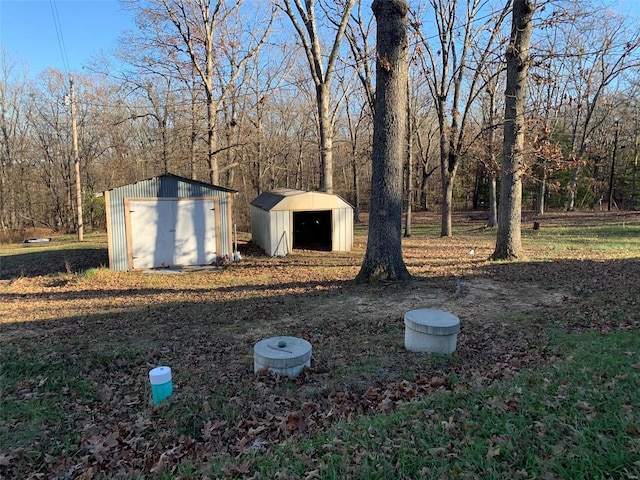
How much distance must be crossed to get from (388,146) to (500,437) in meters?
6.92

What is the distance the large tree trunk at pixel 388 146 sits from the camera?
8.46 metres

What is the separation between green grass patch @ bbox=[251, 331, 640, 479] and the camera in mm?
2350

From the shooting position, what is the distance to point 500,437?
8.75ft

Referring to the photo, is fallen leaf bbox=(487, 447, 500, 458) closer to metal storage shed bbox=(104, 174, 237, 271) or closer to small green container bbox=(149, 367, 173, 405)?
small green container bbox=(149, 367, 173, 405)

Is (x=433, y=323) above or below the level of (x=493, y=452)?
above

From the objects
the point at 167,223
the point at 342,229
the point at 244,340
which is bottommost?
the point at 244,340

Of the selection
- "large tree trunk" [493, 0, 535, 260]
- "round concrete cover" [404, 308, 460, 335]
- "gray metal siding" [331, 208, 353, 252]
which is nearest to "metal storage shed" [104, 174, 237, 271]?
"gray metal siding" [331, 208, 353, 252]

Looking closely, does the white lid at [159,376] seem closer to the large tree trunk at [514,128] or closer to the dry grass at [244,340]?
the dry grass at [244,340]

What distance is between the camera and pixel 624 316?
217 inches

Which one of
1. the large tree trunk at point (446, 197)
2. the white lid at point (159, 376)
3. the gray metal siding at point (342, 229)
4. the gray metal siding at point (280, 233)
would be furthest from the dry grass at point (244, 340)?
the large tree trunk at point (446, 197)

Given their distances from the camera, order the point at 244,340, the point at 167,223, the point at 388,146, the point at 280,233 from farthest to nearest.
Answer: the point at 280,233 < the point at 167,223 < the point at 388,146 < the point at 244,340

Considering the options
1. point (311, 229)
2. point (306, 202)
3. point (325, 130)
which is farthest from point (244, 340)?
point (311, 229)

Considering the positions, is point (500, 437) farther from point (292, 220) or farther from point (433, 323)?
point (292, 220)

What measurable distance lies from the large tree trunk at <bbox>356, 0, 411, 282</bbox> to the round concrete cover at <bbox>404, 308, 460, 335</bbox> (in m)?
3.75
